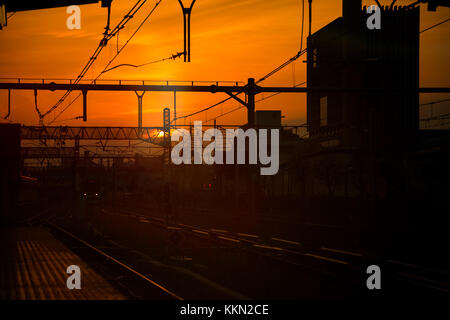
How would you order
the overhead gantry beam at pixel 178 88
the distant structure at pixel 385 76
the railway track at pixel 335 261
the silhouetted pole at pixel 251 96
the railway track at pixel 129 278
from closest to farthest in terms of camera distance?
1. the railway track at pixel 129 278
2. the railway track at pixel 335 261
3. the overhead gantry beam at pixel 178 88
4. the silhouetted pole at pixel 251 96
5. the distant structure at pixel 385 76

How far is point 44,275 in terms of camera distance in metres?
17.4

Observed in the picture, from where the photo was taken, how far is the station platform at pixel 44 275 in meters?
14.0

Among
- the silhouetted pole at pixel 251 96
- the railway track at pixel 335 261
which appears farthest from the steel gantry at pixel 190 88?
the railway track at pixel 335 261

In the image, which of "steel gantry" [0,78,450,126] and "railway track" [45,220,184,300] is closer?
"railway track" [45,220,184,300]

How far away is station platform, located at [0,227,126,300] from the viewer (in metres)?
14.0

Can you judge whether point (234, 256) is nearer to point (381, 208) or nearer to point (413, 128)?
point (381, 208)

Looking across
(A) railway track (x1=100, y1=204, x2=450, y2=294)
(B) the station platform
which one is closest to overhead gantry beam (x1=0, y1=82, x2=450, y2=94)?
(A) railway track (x1=100, y1=204, x2=450, y2=294)

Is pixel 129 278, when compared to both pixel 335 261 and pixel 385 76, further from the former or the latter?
pixel 385 76

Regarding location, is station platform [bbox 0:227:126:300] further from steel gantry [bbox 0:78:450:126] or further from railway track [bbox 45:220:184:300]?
steel gantry [bbox 0:78:450:126]

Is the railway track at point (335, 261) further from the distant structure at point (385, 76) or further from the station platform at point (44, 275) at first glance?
the distant structure at point (385, 76)

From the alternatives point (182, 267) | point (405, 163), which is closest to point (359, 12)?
point (405, 163)

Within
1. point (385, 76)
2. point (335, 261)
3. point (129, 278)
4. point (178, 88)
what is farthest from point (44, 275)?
point (385, 76)

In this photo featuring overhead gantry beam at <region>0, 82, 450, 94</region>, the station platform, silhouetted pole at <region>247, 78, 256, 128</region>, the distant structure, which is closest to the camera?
the station platform
